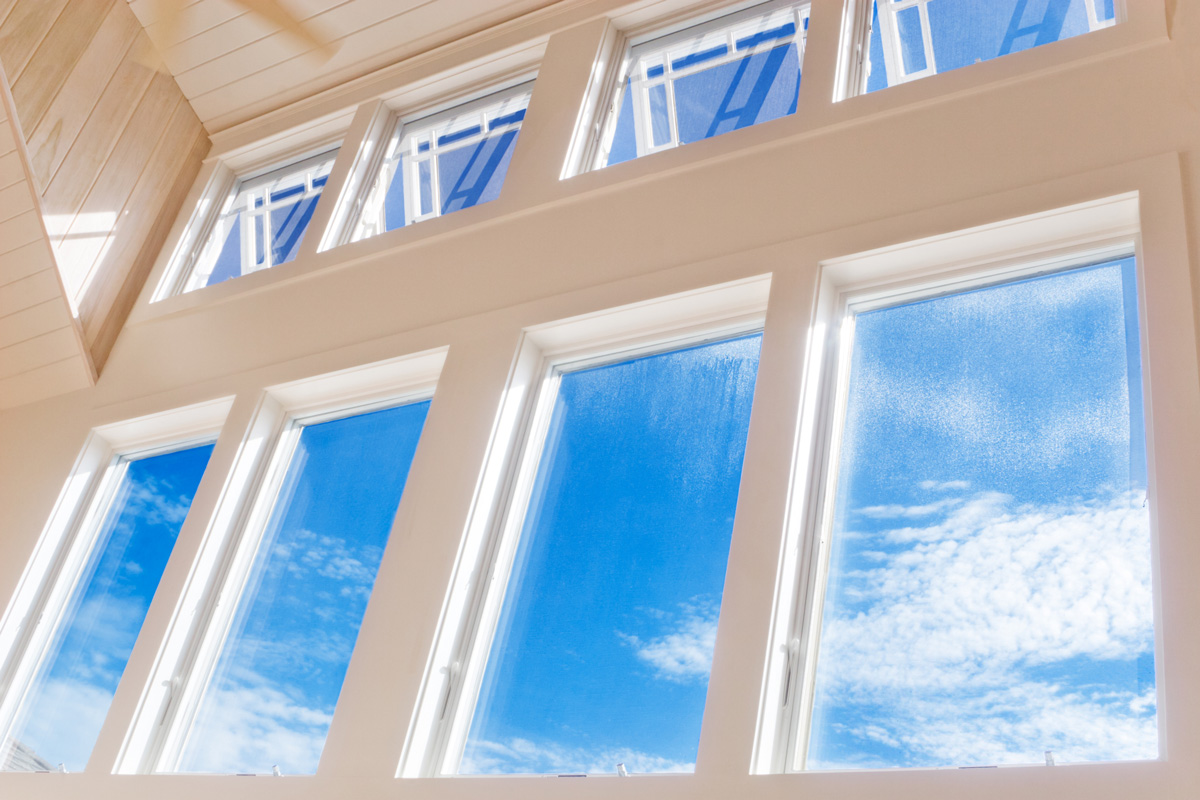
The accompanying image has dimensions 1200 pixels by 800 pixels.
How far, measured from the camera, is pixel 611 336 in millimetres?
3777

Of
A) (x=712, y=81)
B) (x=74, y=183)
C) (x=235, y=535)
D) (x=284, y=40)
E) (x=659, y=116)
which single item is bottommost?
(x=235, y=535)

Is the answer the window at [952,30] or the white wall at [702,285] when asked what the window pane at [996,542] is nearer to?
the white wall at [702,285]

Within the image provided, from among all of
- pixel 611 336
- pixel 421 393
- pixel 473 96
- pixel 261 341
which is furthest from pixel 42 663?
pixel 473 96

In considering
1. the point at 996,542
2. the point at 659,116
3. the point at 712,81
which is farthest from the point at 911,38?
the point at 996,542

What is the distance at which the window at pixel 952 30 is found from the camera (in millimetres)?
3498

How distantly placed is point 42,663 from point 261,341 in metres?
1.60

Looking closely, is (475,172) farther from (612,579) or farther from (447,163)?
(612,579)

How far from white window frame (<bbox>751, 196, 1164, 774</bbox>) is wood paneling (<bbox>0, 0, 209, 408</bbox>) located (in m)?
3.53

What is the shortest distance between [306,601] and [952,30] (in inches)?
122

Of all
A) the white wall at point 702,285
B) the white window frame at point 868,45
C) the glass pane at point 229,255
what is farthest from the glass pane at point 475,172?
the white window frame at point 868,45

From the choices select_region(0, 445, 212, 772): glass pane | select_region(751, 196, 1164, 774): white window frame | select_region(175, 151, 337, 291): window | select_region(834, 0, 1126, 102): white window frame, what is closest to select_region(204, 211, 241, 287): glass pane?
select_region(175, 151, 337, 291): window

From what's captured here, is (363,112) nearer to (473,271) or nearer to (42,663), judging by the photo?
(473,271)

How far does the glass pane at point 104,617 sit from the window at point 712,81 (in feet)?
7.74

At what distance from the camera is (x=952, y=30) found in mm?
3750
